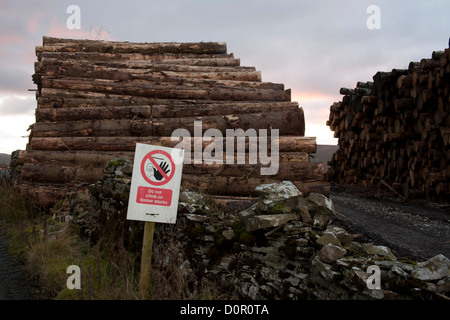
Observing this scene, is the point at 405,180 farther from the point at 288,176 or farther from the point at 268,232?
the point at 268,232

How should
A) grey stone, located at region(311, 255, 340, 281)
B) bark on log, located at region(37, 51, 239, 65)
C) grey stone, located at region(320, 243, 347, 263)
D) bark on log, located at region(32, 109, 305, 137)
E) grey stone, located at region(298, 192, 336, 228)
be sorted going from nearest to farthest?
1. grey stone, located at region(311, 255, 340, 281)
2. grey stone, located at region(320, 243, 347, 263)
3. grey stone, located at region(298, 192, 336, 228)
4. bark on log, located at region(32, 109, 305, 137)
5. bark on log, located at region(37, 51, 239, 65)

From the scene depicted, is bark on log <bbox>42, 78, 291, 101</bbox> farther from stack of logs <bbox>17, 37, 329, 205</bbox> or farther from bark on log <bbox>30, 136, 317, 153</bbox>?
bark on log <bbox>30, 136, 317, 153</bbox>

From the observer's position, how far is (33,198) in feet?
22.8

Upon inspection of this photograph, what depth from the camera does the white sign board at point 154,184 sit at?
11.7ft

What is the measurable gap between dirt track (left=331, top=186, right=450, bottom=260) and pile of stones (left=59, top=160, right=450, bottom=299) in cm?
218

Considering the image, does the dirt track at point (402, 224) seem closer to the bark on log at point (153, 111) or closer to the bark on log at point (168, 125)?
the bark on log at point (168, 125)

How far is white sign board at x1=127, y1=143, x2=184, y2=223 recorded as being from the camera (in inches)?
141

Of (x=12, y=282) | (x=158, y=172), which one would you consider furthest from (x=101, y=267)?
(x=158, y=172)

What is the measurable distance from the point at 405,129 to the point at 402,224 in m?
4.86

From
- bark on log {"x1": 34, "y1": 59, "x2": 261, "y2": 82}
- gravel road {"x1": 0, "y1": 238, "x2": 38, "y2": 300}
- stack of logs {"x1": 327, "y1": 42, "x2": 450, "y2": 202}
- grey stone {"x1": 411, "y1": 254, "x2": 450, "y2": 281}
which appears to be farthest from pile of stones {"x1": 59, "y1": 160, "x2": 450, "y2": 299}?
stack of logs {"x1": 327, "y1": 42, "x2": 450, "y2": 202}

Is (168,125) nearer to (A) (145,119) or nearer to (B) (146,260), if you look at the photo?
(A) (145,119)
